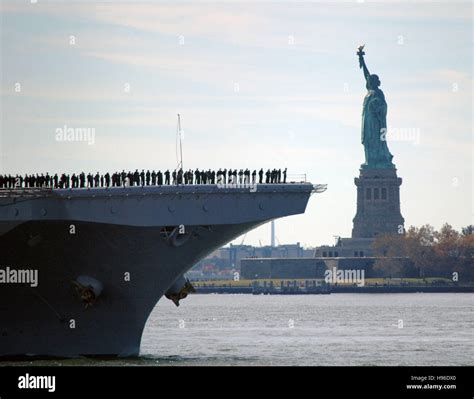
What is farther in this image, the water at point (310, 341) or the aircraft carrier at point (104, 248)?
the water at point (310, 341)

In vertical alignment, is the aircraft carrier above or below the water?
above

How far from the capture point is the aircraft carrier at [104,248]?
194 feet

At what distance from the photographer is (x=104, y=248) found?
59875 mm

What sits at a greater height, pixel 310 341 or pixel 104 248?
pixel 104 248

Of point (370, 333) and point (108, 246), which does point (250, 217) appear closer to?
point (108, 246)

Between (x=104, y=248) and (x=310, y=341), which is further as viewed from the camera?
(x=310, y=341)

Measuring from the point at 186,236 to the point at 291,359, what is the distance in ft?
24.9

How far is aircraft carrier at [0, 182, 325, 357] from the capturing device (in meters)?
59.2

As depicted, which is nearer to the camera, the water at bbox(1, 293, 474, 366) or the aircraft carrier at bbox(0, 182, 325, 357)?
the aircraft carrier at bbox(0, 182, 325, 357)

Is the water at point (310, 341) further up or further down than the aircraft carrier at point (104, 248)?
further down

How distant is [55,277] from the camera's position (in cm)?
6022
